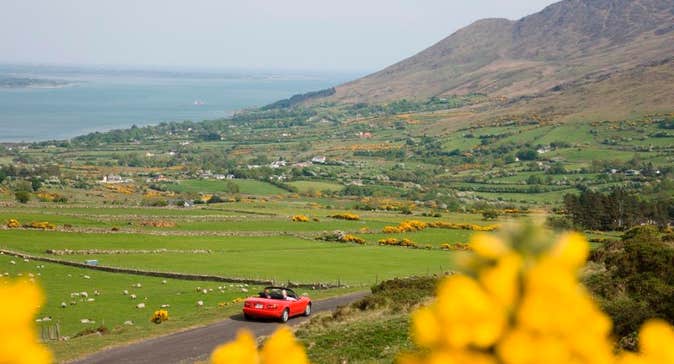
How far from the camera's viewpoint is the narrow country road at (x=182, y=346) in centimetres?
2114

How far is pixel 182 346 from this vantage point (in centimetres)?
2278

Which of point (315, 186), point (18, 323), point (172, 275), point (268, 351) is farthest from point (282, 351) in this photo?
point (315, 186)

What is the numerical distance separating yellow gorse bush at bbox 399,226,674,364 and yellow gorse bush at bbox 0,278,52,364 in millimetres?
850

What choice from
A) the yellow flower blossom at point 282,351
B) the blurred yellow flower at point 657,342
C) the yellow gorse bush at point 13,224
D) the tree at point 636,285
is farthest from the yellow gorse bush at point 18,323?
the yellow gorse bush at point 13,224

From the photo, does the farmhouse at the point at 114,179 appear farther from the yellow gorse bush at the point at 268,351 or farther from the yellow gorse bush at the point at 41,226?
the yellow gorse bush at the point at 268,351

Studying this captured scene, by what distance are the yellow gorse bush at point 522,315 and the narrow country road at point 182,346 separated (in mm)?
19729

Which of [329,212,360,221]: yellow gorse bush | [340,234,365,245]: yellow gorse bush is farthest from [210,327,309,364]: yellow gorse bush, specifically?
[329,212,360,221]: yellow gorse bush

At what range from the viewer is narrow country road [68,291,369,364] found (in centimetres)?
2114

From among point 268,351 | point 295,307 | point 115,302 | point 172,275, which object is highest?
point 268,351

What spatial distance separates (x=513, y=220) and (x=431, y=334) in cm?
44

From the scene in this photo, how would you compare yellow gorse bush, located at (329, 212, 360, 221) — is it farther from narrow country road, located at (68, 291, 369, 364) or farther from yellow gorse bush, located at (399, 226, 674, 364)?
yellow gorse bush, located at (399, 226, 674, 364)

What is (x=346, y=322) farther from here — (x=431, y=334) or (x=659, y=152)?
(x=659, y=152)

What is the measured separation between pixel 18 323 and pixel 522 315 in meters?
1.08

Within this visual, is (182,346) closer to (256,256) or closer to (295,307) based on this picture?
(295,307)
